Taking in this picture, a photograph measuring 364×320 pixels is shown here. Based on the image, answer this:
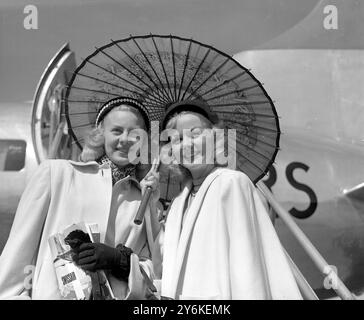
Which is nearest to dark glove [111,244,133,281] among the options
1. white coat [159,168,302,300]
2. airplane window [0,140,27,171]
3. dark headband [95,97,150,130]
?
white coat [159,168,302,300]

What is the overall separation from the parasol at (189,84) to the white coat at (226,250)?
1.54 ft

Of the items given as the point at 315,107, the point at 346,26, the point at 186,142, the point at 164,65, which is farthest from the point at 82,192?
the point at 346,26

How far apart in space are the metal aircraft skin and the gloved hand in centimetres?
241

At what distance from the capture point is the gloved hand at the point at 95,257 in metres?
2.86

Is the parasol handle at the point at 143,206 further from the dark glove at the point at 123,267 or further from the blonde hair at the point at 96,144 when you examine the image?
the blonde hair at the point at 96,144

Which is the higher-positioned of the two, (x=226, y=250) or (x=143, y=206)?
(x=143, y=206)

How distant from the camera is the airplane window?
6.30m

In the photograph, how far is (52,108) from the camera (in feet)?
17.8

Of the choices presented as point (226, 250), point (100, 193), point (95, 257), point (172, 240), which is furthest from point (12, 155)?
point (226, 250)

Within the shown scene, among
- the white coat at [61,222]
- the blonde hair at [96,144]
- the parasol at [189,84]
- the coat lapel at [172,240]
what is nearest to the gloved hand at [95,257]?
the white coat at [61,222]

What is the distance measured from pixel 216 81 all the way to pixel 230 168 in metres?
0.51

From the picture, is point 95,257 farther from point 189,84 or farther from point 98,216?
point 189,84

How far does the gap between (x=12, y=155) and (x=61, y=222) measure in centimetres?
335

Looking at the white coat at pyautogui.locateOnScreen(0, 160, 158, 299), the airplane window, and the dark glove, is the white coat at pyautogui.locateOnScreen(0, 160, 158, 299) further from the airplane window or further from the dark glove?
the airplane window
